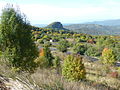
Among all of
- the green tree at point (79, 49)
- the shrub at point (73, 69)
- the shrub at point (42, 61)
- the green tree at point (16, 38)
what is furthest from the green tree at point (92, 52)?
the green tree at point (16, 38)

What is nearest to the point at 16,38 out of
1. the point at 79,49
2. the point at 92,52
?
the point at 79,49

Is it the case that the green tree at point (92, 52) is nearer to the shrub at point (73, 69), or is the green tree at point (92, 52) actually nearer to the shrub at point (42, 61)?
the shrub at point (42, 61)

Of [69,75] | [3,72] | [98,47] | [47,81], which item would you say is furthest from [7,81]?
[98,47]

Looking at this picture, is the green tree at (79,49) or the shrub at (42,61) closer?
the shrub at (42,61)

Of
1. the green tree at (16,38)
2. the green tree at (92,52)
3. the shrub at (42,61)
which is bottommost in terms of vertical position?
the green tree at (92,52)

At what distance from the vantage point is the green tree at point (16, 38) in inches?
364

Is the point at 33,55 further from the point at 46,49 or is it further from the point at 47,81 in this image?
the point at 46,49

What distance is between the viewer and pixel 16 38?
943 centimetres

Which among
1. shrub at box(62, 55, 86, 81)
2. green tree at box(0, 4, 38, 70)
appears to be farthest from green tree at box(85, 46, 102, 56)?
green tree at box(0, 4, 38, 70)


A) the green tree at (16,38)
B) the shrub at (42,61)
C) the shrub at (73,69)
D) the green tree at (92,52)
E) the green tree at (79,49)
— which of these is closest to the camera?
the green tree at (16,38)

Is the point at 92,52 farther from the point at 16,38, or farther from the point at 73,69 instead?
the point at 16,38

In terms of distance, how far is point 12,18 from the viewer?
929cm

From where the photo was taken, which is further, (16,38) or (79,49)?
(79,49)

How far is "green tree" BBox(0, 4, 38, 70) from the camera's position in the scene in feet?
30.3
